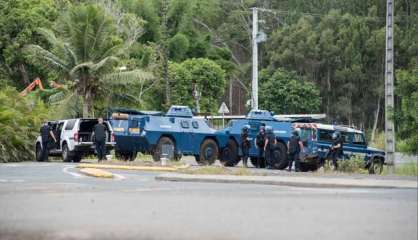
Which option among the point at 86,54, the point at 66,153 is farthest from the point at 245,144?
the point at 86,54

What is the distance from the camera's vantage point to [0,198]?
1188cm

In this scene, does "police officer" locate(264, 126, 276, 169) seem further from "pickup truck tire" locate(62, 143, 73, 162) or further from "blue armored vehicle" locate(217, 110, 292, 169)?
"pickup truck tire" locate(62, 143, 73, 162)

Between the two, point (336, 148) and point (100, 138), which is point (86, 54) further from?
point (336, 148)

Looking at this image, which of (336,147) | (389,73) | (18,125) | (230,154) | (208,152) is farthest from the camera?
(18,125)

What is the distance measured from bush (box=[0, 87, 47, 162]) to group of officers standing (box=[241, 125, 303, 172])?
945cm

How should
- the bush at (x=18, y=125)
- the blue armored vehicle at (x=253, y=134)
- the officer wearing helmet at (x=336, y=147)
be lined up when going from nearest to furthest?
the officer wearing helmet at (x=336, y=147), the blue armored vehicle at (x=253, y=134), the bush at (x=18, y=125)

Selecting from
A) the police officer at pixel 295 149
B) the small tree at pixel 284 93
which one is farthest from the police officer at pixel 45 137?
the small tree at pixel 284 93

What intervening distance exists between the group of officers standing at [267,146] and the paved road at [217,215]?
13895 mm

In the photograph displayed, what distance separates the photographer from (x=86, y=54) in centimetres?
3662

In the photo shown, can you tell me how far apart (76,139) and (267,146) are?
7392 mm

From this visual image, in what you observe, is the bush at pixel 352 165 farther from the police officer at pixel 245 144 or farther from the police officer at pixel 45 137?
the police officer at pixel 45 137

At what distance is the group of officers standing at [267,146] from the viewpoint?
80.9 ft

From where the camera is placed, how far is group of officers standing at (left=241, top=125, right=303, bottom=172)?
80.9 ft

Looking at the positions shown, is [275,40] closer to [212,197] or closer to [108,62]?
[108,62]
